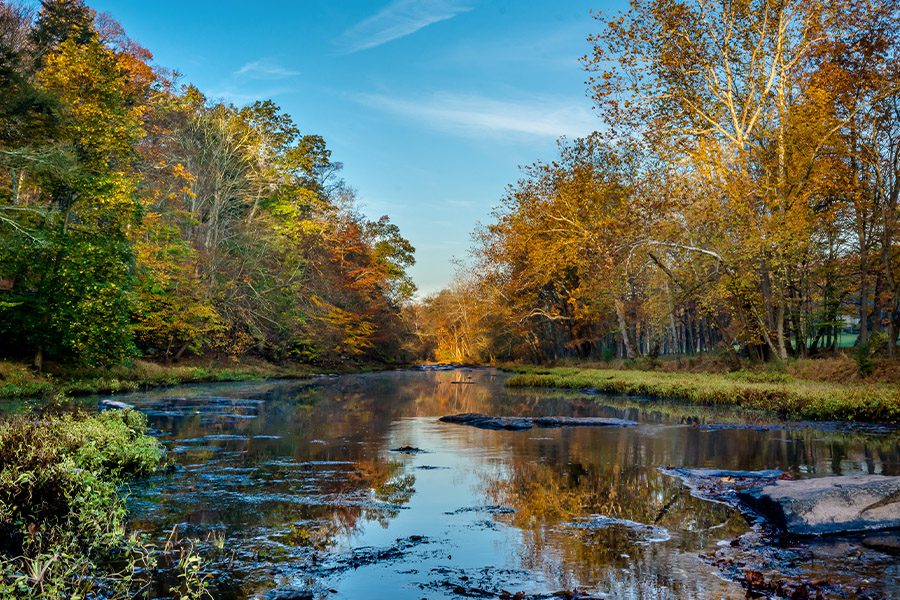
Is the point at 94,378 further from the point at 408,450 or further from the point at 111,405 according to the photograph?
the point at 408,450

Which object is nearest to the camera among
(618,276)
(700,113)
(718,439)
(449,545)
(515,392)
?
(449,545)

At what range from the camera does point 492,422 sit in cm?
1781

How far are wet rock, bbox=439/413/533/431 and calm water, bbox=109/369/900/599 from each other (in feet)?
2.26

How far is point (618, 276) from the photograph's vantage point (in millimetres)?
34219

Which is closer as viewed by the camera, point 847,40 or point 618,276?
point 847,40

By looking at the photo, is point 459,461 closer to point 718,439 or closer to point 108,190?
point 718,439

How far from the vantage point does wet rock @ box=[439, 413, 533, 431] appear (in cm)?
1719

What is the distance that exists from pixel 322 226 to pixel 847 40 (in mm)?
33907

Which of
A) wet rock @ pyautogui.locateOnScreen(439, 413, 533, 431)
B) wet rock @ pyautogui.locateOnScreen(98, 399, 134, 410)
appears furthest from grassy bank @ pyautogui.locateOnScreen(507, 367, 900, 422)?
wet rock @ pyautogui.locateOnScreen(98, 399, 134, 410)

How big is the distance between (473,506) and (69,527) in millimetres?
4558

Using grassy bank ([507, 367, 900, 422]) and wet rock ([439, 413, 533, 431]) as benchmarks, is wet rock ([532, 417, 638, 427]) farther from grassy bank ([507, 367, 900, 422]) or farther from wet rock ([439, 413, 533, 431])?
grassy bank ([507, 367, 900, 422])

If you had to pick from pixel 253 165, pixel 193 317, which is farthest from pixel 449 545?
pixel 253 165

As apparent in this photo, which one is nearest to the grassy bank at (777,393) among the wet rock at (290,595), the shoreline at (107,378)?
the wet rock at (290,595)

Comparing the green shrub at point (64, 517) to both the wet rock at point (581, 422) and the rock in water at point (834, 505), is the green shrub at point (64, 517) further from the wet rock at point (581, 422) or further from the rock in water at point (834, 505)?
the wet rock at point (581, 422)
